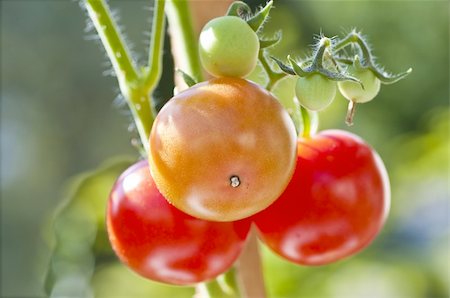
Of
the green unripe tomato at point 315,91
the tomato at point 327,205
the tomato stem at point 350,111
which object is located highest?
the green unripe tomato at point 315,91

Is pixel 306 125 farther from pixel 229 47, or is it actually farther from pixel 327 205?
pixel 229 47

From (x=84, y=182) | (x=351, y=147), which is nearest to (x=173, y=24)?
(x=351, y=147)

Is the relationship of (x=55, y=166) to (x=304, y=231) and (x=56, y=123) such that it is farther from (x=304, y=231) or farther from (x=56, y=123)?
(x=304, y=231)

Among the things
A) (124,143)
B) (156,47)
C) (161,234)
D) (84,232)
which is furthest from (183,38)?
(124,143)

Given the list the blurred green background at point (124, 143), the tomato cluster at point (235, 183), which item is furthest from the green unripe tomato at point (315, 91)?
the blurred green background at point (124, 143)

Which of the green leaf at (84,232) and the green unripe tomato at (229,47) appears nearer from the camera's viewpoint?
the green unripe tomato at (229,47)

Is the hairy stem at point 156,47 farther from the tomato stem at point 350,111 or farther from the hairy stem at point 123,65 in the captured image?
the tomato stem at point 350,111

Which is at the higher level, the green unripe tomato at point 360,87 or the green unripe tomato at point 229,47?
the green unripe tomato at point 229,47
